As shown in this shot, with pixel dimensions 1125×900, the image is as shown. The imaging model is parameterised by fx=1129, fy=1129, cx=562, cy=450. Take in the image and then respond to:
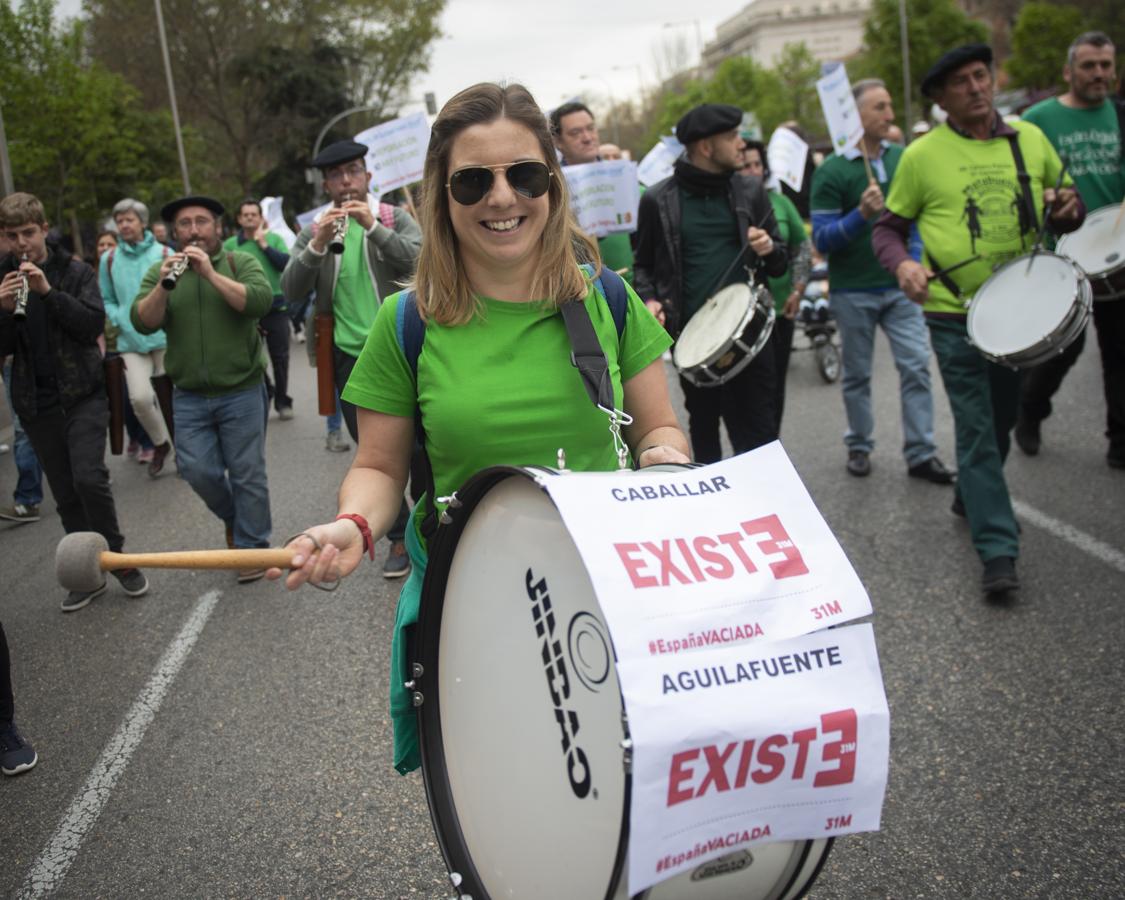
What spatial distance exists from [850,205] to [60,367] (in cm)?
438

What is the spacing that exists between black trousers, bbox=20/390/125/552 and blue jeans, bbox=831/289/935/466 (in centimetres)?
413

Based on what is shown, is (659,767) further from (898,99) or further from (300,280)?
(898,99)

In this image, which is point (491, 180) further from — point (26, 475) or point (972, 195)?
point (26, 475)

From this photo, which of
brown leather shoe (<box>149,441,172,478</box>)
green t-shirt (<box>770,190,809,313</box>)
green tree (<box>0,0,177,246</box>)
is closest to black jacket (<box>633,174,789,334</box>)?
green t-shirt (<box>770,190,809,313</box>)

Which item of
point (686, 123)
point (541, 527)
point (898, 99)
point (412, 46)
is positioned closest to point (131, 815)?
point (541, 527)

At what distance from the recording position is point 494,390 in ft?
7.16

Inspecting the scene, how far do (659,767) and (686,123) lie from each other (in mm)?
4160

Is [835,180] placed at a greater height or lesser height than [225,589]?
greater

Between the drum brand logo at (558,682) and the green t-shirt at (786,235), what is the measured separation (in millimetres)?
4462

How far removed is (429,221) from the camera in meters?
2.35

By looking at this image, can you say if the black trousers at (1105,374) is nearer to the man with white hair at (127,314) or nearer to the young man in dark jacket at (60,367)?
the young man in dark jacket at (60,367)

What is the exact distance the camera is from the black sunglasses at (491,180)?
2.23 m

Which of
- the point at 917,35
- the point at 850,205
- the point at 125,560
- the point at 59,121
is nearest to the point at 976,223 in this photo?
the point at 850,205

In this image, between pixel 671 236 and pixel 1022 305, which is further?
pixel 671 236
